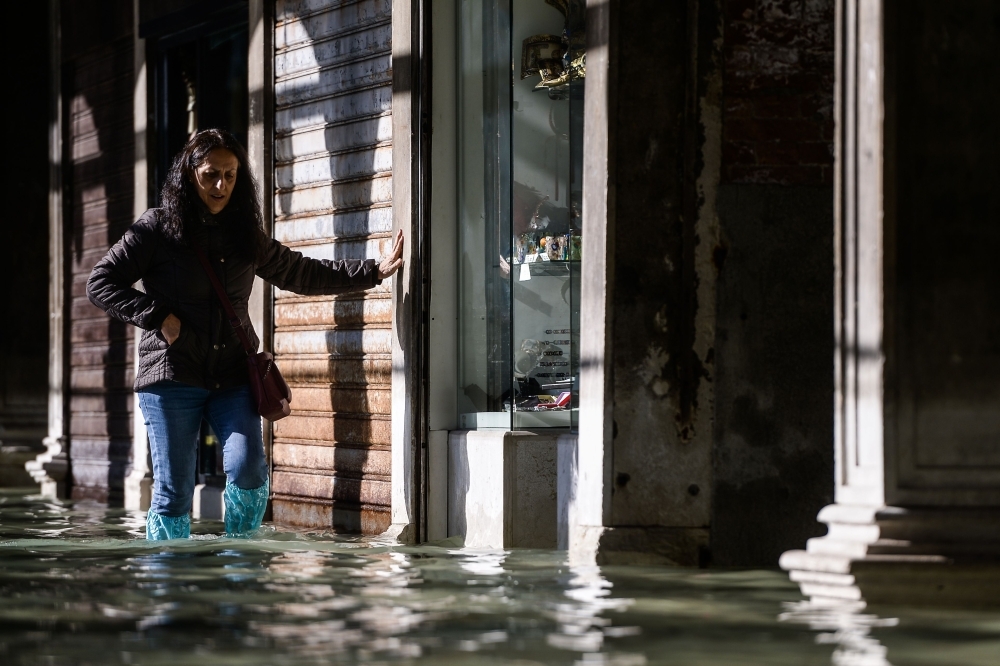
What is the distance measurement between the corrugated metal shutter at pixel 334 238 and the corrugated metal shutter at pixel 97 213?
2478mm

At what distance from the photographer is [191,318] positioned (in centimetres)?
734

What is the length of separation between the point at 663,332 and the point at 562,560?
41.1 inches

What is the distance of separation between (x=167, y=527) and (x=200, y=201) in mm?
1535

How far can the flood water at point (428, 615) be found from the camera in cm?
416

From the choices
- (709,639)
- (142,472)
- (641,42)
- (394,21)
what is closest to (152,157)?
(142,472)

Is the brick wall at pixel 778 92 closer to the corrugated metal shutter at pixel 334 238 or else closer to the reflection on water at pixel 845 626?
Result: the reflection on water at pixel 845 626

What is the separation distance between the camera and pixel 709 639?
439cm

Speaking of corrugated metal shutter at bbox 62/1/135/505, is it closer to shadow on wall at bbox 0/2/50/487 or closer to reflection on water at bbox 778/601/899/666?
shadow on wall at bbox 0/2/50/487

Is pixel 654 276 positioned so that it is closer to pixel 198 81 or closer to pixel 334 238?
pixel 334 238

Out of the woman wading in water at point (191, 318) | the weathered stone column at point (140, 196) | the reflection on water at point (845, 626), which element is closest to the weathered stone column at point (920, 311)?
the reflection on water at point (845, 626)

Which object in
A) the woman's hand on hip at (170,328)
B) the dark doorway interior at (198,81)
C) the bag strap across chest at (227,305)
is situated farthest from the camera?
the dark doorway interior at (198,81)

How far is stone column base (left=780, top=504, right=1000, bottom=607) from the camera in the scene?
4977 millimetres

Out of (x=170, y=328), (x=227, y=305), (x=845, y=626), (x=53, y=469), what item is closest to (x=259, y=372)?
(x=227, y=305)

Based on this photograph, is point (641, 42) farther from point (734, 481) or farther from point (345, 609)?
point (345, 609)
